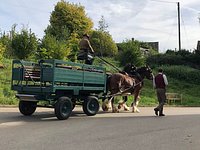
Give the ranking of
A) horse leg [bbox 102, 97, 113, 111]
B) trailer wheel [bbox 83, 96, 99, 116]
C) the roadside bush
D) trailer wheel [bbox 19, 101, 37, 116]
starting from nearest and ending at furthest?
trailer wheel [bbox 19, 101, 37, 116] → trailer wheel [bbox 83, 96, 99, 116] → horse leg [bbox 102, 97, 113, 111] → the roadside bush

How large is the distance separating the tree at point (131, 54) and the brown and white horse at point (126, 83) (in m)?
15.7

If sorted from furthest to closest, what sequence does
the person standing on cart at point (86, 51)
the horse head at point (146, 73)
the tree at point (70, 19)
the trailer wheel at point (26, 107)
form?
1. the tree at point (70, 19)
2. the horse head at point (146, 73)
3. the person standing on cart at point (86, 51)
4. the trailer wheel at point (26, 107)

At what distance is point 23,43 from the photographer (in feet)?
89.2

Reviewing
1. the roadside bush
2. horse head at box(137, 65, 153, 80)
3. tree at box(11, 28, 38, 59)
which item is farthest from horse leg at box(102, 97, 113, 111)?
the roadside bush

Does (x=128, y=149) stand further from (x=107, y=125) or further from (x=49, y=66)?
(x=49, y=66)

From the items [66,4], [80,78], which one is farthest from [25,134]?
[66,4]

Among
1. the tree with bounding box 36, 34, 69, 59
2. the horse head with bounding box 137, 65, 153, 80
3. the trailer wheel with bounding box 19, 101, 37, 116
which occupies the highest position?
the tree with bounding box 36, 34, 69, 59

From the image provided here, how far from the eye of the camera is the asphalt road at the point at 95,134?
898cm

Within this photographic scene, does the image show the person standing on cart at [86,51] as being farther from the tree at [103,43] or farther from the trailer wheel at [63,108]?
the tree at [103,43]

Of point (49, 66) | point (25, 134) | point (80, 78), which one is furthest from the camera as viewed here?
point (80, 78)

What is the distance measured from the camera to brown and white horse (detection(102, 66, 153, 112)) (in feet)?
54.5

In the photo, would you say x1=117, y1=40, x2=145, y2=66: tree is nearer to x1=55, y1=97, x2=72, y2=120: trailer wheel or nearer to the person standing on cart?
the person standing on cart

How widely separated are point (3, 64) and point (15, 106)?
735 cm

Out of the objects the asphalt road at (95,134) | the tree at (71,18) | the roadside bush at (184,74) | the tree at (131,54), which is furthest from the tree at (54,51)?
the tree at (71,18)
